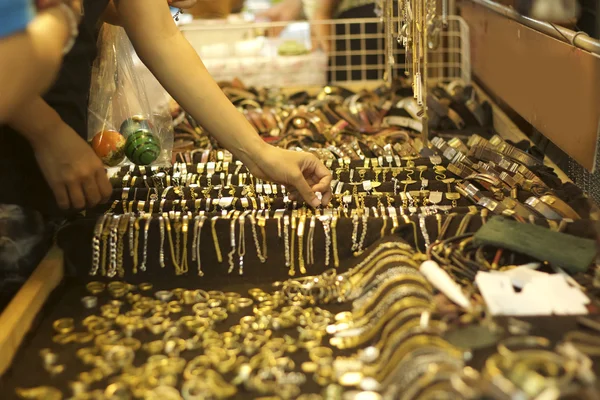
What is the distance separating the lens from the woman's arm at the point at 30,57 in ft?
2.62

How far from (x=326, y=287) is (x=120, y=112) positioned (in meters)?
0.85

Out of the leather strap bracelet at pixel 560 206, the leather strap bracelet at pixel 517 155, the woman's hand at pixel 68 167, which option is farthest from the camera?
the leather strap bracelet at pixel 517 155

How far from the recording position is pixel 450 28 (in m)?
3.03

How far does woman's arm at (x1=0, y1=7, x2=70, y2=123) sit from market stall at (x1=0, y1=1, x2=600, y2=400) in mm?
330

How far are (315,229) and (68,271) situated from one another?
1.37 feet

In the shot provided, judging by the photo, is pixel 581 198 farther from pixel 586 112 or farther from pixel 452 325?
pixel 452 325

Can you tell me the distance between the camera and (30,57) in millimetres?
816

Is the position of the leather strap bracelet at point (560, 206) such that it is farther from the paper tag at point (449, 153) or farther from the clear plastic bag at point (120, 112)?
the clear plastic bag at point (120, 112)

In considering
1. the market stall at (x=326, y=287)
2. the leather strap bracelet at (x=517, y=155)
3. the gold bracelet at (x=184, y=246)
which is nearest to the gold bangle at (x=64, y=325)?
the market stall at (x=326, y=287)

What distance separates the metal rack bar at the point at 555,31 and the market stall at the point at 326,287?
0.27 meters

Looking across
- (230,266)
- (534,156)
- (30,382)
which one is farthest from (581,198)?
(30,382)

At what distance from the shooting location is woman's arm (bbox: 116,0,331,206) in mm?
1289

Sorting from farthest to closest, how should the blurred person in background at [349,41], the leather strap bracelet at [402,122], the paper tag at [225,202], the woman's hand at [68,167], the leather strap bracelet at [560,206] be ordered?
the blurred person in background at [349,41] → the leather strap bracelet at [402,122] → the paper tag at [225,202] → the leather strap bracelet at [560,206] → the woman's hand at [68,167]

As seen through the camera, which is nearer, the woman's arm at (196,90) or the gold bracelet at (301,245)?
the gold bracelet at (301,245)
